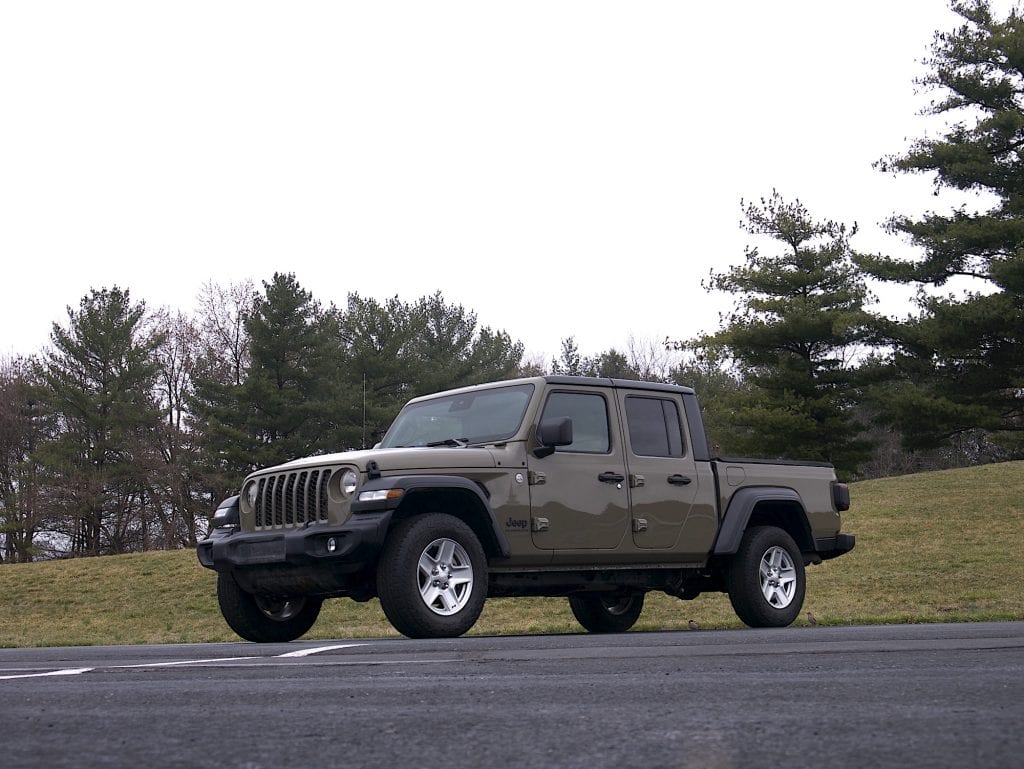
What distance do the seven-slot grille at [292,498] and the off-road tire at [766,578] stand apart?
385cm

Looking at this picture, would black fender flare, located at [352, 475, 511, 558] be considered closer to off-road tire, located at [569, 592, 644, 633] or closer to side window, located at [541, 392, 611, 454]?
side window, located at [541, 392, 611, 454]

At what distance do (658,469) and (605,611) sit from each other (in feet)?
7.63

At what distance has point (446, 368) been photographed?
50406mm

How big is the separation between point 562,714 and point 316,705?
0.89 meters

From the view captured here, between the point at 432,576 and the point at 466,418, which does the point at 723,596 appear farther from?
the point at 432,576

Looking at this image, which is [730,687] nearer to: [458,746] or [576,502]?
[458,746]

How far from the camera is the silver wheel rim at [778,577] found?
11375mm

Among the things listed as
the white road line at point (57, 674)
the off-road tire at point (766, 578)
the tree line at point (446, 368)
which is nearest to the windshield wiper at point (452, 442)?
the off-road tire at point (766, 578)

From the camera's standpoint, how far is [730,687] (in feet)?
15.1

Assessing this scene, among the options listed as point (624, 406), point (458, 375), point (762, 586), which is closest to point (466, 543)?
Result: point (624, 406)

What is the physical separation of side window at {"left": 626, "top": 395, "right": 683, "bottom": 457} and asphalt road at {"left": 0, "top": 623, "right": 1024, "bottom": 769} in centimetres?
416

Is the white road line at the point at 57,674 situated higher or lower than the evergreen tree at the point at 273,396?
lower

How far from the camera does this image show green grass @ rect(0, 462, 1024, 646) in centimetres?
1836

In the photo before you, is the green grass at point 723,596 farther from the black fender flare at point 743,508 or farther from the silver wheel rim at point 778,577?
the black fender flare at point 743,508
